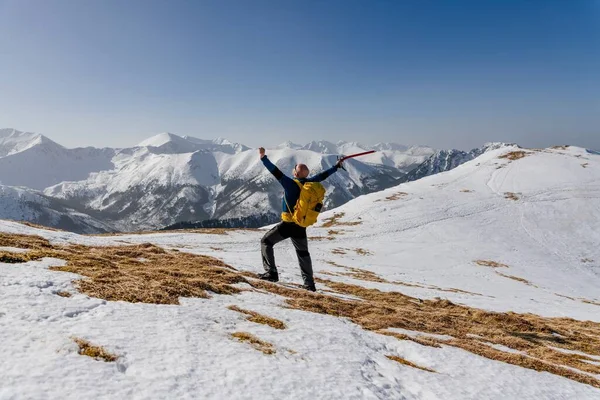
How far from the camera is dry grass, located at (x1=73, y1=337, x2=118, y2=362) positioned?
5484mm

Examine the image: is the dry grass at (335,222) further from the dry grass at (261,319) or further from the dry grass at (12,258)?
the dry grass at (12,258)

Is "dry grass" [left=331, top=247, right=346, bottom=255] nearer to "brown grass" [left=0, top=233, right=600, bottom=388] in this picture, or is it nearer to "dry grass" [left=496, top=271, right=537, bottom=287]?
"dry grass" [left=496, top=271, right=537, bottom=287]

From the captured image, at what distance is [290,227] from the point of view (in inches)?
580

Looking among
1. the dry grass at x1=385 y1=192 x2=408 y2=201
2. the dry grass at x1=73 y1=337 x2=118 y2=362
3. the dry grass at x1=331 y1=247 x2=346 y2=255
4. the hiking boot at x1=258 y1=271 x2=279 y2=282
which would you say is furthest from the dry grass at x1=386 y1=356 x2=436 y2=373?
the dry grass at x1=385 y1=192 x2=408 y2=201

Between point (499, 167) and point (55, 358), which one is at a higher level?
point (499, 167)

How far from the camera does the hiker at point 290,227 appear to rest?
46.6ft

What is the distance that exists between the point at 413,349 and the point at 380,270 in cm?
3056

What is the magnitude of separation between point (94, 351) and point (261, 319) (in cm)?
430

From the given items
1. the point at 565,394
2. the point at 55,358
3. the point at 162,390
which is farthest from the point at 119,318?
the point at 565,394

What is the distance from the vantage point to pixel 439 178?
126m

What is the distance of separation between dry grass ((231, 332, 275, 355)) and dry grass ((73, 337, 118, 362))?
2506 mm

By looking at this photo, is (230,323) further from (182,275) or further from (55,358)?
(182,275)

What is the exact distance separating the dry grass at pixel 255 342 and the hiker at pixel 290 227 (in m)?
6.68

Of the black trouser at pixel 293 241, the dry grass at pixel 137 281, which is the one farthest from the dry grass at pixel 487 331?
the dry grass at pixel 137 281
